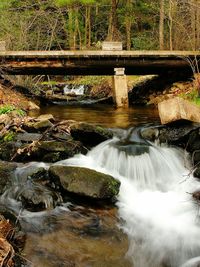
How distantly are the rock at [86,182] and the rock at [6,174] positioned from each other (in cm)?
82

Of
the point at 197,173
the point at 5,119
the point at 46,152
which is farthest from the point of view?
the point at 5,119

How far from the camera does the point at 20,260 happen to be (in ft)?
14.5

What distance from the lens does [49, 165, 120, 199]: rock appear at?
6.11 m

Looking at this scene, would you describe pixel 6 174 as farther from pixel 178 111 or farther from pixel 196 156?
pixel 178 111

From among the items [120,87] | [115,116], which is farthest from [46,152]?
[120,87]

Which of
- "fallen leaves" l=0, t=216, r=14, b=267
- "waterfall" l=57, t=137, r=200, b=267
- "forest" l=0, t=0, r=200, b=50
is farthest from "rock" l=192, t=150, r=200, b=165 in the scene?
"forest" l=0, t=0, r=200, b=50

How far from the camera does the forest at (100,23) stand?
19.0m

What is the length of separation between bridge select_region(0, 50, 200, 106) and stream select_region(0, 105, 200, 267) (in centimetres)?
577

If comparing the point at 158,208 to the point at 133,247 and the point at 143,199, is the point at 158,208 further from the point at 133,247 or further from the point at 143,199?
the point at 133,247

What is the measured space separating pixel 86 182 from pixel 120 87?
8466 millimetres

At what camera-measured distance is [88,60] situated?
45.1 ft

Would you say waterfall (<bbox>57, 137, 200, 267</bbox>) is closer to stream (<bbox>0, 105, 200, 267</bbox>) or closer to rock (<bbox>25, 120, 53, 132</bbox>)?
stream (<bbox>0, 105, 200, 267</bbox>)

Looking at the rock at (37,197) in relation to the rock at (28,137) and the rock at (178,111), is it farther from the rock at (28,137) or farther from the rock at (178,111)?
the rock at (178,111)

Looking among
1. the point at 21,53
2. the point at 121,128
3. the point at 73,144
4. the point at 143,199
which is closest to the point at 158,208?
the point at 143,199
